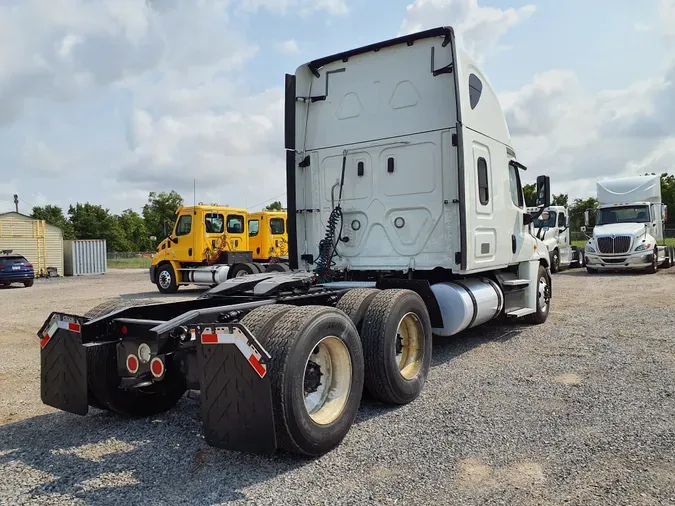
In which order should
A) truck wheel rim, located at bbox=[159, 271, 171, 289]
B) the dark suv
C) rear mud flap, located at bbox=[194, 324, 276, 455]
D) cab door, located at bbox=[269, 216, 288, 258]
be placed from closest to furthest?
1. rear mud flap, located at bbox=[194, 324, 276, 455]
2. truck wheel rim, located at bbox=[159, 271, 171, 289]
3. cab door, located at bbox=[269, 216, 288, 258]
4. the dark suv

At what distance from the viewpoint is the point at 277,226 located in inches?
778

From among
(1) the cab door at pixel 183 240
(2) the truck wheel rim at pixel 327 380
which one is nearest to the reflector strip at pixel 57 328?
(2) the truck wheel rim at pixel 327 380

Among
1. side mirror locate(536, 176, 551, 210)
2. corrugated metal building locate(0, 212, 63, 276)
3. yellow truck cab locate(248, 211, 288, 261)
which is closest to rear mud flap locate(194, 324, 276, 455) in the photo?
side mirror locate(536, 176, 551, 210)

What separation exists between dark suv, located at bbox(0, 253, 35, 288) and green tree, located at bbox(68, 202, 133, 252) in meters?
46.1

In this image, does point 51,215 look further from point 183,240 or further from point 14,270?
point 183,240

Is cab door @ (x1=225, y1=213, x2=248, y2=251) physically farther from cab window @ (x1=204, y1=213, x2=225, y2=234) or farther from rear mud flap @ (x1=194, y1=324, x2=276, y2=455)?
rear mud flap @ (x1=194, y1=324, x2=276, y2=455)

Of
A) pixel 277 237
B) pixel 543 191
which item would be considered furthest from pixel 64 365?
pixel 277 237

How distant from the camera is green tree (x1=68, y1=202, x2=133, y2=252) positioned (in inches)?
2682

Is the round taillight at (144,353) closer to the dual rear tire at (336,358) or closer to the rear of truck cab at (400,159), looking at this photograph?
the dual rear tire at (336,358)

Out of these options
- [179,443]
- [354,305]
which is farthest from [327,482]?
[354,305]

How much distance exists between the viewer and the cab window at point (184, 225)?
693 inches

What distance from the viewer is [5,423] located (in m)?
4.81

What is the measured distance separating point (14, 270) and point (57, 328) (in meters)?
22.0

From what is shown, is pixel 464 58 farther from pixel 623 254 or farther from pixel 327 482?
pixel 623 254
